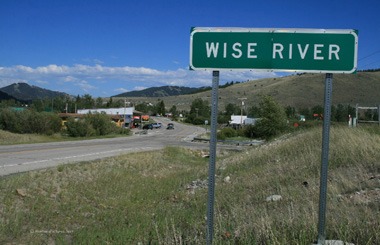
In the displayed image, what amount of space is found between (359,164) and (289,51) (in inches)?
249

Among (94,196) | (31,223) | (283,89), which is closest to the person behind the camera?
(31,223)

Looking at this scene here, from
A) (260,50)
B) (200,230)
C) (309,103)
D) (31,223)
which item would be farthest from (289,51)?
(309,103)

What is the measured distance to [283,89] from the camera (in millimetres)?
149750

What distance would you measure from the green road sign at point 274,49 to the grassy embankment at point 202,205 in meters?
1.73

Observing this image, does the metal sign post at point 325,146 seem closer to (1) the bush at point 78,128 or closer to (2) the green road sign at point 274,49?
(2) the green road sign at point 274,49

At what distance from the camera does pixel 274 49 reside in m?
3.70

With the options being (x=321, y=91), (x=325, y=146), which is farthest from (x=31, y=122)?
(x=321, y=91)

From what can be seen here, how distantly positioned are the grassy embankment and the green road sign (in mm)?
1726

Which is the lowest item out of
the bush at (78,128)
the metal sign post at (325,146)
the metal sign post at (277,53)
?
the bush at (78,128)

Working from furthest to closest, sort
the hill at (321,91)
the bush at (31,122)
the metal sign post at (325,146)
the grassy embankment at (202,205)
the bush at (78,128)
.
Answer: the hill at (321,91) < the bush at (31,122) < the bush at (78,128) < the grassy embankment at (202,205) < the metal sign post at (325,146)

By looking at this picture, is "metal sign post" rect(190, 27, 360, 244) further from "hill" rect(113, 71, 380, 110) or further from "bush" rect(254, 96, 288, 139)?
"hill" rect(113, 71, 380, 110)

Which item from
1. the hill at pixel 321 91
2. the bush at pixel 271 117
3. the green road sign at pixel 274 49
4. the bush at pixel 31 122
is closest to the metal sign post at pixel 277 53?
the green road sign at pixel 274 49

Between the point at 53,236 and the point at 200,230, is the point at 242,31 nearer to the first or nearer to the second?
the point at 200,230

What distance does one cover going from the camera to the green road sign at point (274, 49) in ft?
12.0
